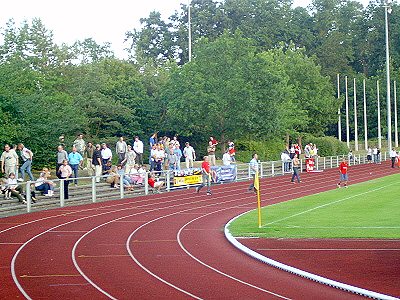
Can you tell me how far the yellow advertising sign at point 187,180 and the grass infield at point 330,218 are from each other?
7.66 metres

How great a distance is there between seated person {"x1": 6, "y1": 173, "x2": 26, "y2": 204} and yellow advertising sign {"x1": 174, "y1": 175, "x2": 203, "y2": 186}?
1223 cm

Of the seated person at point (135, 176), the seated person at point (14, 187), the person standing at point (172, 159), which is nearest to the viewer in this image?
the seated person at point (14, 187)

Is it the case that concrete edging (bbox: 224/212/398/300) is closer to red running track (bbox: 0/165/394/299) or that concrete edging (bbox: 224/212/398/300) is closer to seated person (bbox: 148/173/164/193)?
red running track (bbox: 0/165/394/299)

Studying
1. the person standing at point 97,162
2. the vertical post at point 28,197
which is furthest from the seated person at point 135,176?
the vertical post at point 28,197

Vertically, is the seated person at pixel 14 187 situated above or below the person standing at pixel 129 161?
below

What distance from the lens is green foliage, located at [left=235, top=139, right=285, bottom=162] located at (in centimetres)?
6009

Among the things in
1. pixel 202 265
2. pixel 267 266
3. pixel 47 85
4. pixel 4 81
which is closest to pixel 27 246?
pixel 202 265

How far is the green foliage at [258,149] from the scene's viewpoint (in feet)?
197

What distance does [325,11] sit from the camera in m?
116

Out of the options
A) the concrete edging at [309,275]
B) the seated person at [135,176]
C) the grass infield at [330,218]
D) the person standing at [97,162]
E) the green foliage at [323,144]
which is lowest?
the concrete edging at [309,275]

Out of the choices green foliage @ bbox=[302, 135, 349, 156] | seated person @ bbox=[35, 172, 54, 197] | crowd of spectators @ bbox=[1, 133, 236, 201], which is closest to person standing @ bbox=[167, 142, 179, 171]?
crowd of spectators @ bbox=[1, 133, 236, 201]

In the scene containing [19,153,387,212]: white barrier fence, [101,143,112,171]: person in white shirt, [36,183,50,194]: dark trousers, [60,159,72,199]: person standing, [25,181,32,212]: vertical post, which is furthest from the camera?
[101,143,112,171]: person in white shirt

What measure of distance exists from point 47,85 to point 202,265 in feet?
108

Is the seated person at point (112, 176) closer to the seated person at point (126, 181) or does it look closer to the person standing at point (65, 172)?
the seated person at point (126, 181)
